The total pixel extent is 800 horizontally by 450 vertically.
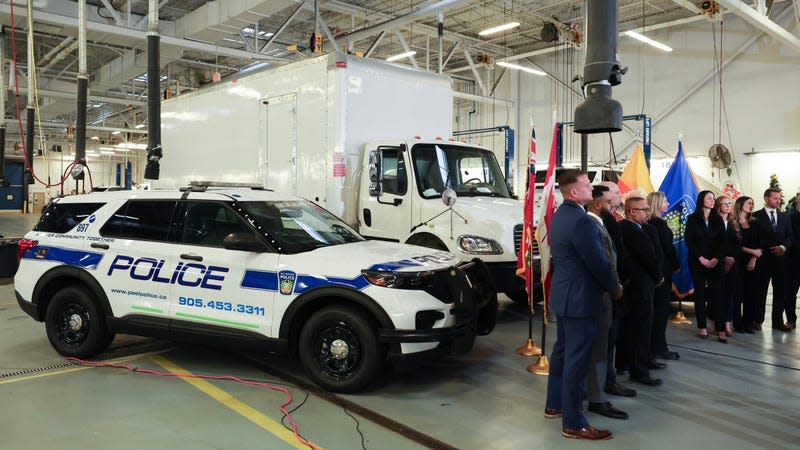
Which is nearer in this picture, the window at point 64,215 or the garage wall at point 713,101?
the window at point 64,215

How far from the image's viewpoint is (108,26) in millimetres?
13172

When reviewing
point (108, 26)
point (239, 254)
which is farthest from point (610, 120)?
point (108, 26)

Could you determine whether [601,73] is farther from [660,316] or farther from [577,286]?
[660,316]

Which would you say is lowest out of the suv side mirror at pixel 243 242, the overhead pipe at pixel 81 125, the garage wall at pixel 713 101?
the suv side mirror at pixel 243 242

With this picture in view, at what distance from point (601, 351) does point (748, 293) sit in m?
4.17

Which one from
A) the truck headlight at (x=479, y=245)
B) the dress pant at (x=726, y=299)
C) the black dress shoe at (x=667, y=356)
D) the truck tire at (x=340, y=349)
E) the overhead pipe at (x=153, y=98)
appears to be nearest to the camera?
the truck tire at (x=340, y=349)

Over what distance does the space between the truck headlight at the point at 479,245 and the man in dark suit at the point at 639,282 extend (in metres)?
1.89

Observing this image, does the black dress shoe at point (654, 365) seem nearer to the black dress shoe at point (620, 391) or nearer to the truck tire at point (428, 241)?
the black dress shoe at point (620, 391)

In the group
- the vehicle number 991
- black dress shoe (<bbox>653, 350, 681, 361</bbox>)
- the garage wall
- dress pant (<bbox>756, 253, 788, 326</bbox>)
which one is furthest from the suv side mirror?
the garage wall

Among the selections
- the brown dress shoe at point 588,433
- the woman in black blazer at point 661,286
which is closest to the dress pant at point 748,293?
the woman in black blazer at point 661,286

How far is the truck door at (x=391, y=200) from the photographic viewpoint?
7668 millimetres

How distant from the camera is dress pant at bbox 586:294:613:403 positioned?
169 inches

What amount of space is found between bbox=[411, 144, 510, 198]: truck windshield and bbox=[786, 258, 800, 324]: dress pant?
3682 millimetres

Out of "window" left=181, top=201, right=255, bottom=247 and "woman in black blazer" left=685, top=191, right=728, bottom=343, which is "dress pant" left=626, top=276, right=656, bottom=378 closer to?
"woman in black blazer" left=685, top=191, right=728, bottom=343
